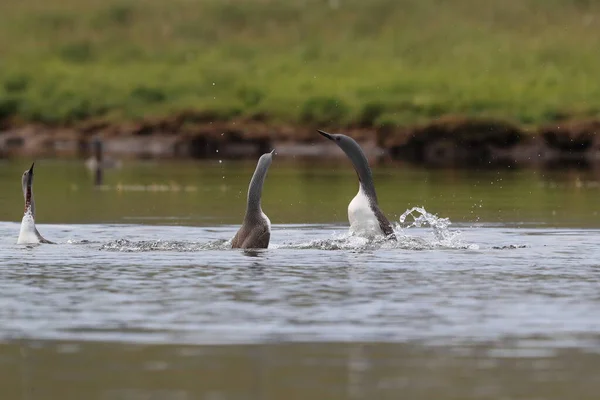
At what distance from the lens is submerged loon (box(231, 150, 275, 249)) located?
2148cm

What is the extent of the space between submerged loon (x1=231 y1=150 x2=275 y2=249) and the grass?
53289 mm

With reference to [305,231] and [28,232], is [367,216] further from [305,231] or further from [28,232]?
[28,232]

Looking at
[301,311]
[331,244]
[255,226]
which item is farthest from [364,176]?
[301,311]

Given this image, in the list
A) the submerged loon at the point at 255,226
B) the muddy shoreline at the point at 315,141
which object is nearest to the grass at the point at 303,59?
the muddy shoreline at the point at 315,141

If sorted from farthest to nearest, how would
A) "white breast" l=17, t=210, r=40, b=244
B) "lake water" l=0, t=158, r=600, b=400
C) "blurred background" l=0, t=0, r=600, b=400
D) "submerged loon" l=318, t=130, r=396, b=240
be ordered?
"white breast" l=17, t=210, r=40, b=244 → "submerged loon" l=318, t=130, r=396, b=240 → "blurred background" l=0, t=0, r=600, b=400 → "lake water" l=0, t=158, r=600, b=400

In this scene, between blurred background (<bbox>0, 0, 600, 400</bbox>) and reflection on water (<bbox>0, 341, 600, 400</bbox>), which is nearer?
reflection on water (<bbox>0, 341, 600, 400</bbox>)

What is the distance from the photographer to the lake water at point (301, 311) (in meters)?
12.0

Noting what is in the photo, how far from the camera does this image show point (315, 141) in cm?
7381

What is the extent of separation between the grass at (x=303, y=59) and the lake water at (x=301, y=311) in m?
52.2

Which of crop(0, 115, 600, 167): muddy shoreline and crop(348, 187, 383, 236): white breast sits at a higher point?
crop(0, 115, 600, 167): muddy shoreline

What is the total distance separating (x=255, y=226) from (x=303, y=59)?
283 feet

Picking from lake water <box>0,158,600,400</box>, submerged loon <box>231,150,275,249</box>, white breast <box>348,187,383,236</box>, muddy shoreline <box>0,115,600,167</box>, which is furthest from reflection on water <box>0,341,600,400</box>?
muddy shoreline <box>0,115,600,167</box>

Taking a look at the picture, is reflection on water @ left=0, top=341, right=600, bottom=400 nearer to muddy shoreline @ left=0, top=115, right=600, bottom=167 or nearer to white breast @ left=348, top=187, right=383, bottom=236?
white breast @ left=348, top=187, right=383, bottom=236

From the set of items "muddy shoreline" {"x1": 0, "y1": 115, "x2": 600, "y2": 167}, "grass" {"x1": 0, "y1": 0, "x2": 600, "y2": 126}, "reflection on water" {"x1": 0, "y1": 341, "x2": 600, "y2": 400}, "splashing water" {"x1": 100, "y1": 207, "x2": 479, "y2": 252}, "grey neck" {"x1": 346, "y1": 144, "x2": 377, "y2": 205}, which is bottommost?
"reflection on water" {"x1": 0, "y1": 341, "x2": 600, "y2": 400}
